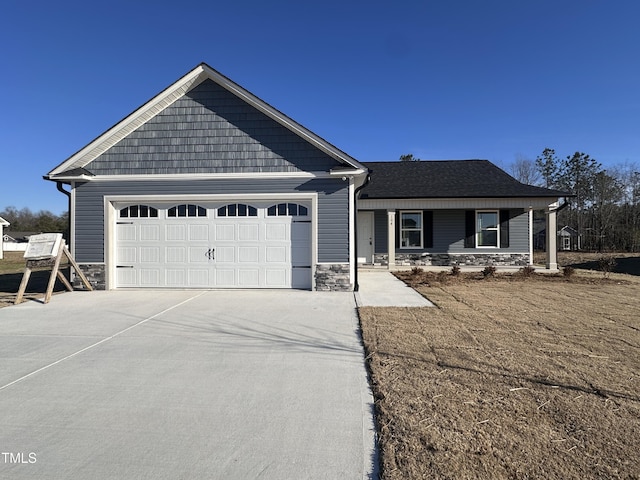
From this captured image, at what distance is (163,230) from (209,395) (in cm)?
704

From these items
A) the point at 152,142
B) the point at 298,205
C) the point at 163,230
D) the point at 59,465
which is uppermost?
the point at 152,142

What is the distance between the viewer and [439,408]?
3004 mm

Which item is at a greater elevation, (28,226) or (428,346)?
(28,226)

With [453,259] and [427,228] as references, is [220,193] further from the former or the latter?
[453,259]

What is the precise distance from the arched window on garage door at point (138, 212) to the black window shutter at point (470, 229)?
1199cm

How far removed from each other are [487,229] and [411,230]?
3.17 m

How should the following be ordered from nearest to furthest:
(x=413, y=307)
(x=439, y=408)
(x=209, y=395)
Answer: (x=439, y=408), (x=209, y=395), (x=413, y=307)

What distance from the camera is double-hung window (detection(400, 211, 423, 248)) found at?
51.7 ft

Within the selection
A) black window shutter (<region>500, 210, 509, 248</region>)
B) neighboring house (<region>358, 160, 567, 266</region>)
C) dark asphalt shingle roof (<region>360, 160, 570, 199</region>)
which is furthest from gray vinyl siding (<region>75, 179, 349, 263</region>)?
black window shutter (<region>500, 210, 509, 248</region>)

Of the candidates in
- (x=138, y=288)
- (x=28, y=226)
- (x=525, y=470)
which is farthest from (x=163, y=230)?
(x=28, y=226)

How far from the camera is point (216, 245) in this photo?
9.41 meters

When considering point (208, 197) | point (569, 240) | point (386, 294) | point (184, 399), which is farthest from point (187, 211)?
point (569, 240)

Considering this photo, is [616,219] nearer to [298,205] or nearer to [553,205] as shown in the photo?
[553,205]

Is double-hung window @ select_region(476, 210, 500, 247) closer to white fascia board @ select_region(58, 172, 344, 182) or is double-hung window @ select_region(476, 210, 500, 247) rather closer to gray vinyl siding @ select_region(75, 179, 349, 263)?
gray vinyl siding @ select_region(75, 179, 349, 263)
